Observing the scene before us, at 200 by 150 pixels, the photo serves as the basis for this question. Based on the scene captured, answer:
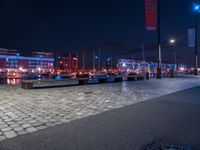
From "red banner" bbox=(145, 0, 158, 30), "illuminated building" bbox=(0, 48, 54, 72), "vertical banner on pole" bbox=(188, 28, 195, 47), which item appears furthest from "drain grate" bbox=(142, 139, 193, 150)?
"illuminated building" bbox=(0, 48, 54, 72)

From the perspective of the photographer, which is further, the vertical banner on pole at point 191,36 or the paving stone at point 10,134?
the vertical banner on pole at point 191,36

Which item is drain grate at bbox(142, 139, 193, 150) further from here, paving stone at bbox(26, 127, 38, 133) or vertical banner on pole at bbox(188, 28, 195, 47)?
vertical banner on pole at bbox(188, 28, 195, 47)

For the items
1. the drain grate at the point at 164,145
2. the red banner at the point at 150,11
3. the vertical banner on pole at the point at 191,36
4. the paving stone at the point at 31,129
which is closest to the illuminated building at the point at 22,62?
the vertical banner on pole at the point at 191,36

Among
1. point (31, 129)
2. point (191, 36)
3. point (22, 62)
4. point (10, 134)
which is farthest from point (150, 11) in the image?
point (22, 62)

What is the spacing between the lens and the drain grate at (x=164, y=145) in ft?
11.5

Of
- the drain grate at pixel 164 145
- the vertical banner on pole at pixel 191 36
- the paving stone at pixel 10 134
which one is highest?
the vertical banner on pole at pixel 191 36

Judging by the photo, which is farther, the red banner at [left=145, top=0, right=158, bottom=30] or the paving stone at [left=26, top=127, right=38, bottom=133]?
the red banner at [left=145, top=0, right=158, bottom=30]

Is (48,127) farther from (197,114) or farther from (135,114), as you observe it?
(197,114)

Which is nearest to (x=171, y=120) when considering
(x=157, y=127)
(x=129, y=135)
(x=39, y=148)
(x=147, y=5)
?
(x=157, y=127)

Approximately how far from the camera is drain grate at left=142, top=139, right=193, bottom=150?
350 cm

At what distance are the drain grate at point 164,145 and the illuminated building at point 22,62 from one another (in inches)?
5121

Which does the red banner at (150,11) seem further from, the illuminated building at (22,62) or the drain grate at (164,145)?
the illuminated building at (22,62)

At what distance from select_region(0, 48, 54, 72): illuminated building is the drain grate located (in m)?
130

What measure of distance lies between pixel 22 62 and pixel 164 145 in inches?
5599
